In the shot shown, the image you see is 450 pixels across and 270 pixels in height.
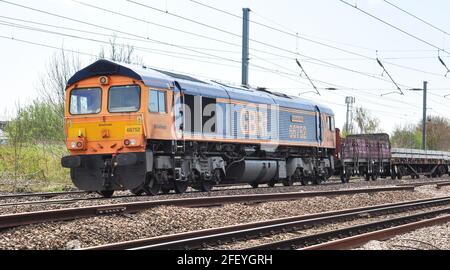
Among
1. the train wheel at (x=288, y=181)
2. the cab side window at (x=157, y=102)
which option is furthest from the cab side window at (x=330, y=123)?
the cab side window at (x=157, y=102)

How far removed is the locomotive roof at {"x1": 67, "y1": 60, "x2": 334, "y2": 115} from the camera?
15.6 m

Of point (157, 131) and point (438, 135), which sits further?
point (438, 135)

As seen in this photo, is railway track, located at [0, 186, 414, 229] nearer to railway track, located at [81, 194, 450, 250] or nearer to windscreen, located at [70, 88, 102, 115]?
railway track, located at [81, 194, 450, 250]

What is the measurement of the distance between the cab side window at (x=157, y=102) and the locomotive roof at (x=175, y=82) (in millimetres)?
216

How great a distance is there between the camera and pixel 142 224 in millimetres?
10297

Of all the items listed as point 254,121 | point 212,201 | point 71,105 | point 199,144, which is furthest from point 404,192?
point 71,105

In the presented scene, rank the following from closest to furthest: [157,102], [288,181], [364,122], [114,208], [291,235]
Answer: [291,235], [114,208], [157,102], [288,181], [364,122]

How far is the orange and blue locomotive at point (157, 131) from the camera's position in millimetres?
15195

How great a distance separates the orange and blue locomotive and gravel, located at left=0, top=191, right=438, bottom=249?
10.5 ft

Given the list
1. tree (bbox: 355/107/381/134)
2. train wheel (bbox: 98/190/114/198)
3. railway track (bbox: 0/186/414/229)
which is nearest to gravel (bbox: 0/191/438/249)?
railway track (bbox: 0/186/414/229)

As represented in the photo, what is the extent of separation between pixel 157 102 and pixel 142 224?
5959 mm

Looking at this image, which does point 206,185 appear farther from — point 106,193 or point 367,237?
point 367,237

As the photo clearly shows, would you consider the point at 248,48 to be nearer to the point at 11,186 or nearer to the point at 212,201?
the point at 11,186

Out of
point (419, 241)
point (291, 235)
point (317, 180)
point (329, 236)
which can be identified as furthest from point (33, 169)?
point (419, 241)
